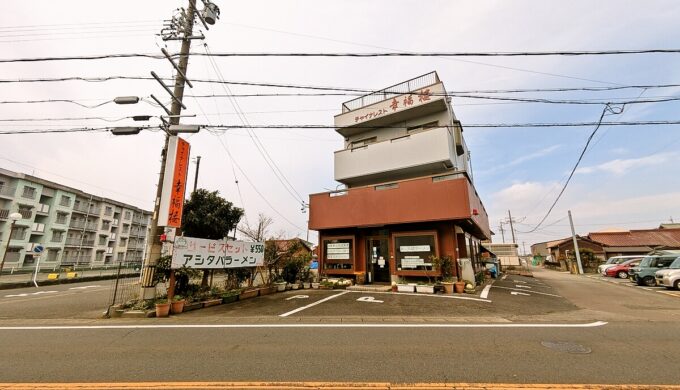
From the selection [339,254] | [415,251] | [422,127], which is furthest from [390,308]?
[422,127]

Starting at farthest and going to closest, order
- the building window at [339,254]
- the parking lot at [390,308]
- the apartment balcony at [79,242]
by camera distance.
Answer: the apartment balcony at [79,242] < the building window at [339,254] < the parking lot at [390,308]

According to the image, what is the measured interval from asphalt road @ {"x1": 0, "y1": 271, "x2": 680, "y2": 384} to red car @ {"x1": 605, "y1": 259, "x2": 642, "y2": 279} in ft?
59.2

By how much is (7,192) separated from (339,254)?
41.5 metres

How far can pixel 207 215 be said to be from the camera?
11.9m

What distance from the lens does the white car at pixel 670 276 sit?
13672 millimetres

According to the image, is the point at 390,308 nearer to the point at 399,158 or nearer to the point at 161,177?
the point at 161,177

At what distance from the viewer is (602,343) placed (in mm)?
5320

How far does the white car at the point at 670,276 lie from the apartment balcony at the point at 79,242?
198ft

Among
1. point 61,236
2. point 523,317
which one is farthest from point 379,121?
point 61,236

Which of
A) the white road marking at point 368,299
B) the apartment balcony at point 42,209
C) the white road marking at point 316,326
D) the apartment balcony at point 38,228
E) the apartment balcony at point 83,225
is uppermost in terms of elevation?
the apartment balcony at point 42,209

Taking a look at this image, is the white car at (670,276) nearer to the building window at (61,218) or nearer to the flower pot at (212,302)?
the flower pot at (212,302)

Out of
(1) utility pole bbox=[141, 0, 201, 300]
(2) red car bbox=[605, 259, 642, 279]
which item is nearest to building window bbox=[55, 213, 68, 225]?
(1) utility pole bbox=[141, 0, 201, 300]

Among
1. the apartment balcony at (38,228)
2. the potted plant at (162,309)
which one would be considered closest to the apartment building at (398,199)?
the potted plant at (162,309)

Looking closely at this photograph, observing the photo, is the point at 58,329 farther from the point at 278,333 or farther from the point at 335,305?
the point at 335,305
